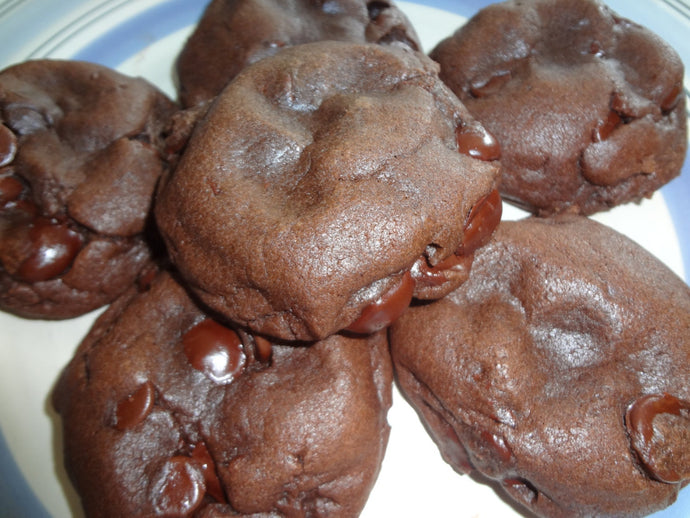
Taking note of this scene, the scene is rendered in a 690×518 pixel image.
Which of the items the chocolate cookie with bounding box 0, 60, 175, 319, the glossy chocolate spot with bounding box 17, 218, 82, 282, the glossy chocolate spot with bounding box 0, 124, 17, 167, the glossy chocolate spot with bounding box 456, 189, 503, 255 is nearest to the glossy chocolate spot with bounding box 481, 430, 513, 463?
the glossy chocolate spot with bounding box 456, 189, 503, 255

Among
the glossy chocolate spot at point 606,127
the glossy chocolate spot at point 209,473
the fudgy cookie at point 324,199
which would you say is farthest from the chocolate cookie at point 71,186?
the glossy chocolate spot at point 606,127

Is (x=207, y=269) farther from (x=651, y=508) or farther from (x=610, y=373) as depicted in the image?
(x=651, y=508)

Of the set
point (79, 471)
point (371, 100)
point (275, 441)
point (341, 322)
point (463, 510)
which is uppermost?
point (371, 100)

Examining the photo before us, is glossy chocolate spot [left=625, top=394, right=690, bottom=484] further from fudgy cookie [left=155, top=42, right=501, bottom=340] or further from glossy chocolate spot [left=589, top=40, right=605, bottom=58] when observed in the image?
glossy chocolate spot [left=589, top=40, right=605, bottom=58]

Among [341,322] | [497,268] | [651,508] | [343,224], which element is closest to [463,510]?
[651,508]

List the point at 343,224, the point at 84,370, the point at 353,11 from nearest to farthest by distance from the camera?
the point at 343,224, the point at 84,370, the point at 353,11

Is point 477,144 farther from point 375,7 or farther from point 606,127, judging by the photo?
point 375,7
